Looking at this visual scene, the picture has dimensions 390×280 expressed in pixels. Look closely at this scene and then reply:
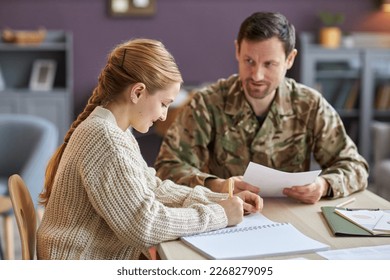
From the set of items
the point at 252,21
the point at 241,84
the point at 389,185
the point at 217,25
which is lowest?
the point at 389,185

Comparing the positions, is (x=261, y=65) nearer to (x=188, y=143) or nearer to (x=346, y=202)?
(x=188, y=143)

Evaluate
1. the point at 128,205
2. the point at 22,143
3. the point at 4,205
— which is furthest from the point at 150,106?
the point at 22,143

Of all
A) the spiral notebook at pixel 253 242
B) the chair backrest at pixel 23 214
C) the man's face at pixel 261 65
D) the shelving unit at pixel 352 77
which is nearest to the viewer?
the spiral notebook at pixel 253 242

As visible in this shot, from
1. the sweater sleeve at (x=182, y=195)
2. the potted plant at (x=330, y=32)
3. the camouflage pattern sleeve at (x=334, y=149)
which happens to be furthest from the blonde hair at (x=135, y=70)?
the potted plant at (x=330, y=32)

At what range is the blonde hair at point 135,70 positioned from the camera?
1512 millimetres

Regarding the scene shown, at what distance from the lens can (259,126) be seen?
2.09 metres

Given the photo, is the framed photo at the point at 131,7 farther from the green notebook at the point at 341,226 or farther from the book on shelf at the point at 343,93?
the green notebook at the point at 341,226

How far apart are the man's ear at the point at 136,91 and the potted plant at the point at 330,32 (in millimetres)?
4003

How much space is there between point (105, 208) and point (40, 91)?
369cm
